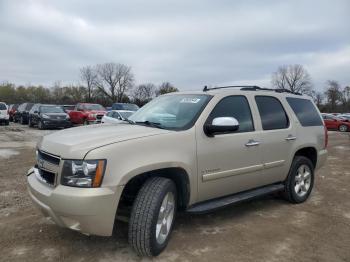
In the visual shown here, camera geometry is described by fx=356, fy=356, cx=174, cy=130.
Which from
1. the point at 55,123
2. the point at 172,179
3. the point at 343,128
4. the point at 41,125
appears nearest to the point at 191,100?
the point at 172,179

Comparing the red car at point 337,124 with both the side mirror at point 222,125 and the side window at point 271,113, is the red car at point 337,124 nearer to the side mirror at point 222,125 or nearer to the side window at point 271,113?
the side window at point 271,113

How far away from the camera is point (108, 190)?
324cm

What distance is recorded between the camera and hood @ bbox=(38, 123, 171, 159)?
332cm

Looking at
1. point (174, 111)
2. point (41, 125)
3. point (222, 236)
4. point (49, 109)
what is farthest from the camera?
point (49, 109)

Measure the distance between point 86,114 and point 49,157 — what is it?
814 inches

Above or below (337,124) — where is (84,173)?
above

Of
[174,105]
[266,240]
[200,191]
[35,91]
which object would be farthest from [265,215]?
[35,91]

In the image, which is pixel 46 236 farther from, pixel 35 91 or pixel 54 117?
pixel 35 91

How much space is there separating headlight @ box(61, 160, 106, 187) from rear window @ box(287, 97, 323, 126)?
3618 mm

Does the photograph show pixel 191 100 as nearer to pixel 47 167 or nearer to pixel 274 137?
pixel 274 137

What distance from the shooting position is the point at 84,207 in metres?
3.17

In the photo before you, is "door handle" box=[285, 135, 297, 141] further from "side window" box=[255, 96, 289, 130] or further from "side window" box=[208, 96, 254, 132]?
"side window" box=[208, 96, 254, 132]

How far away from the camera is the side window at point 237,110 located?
4441mm

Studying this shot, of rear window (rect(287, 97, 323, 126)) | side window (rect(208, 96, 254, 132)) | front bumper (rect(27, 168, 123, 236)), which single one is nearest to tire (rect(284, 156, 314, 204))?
rear window (rect(287, 97, 323, 126))
